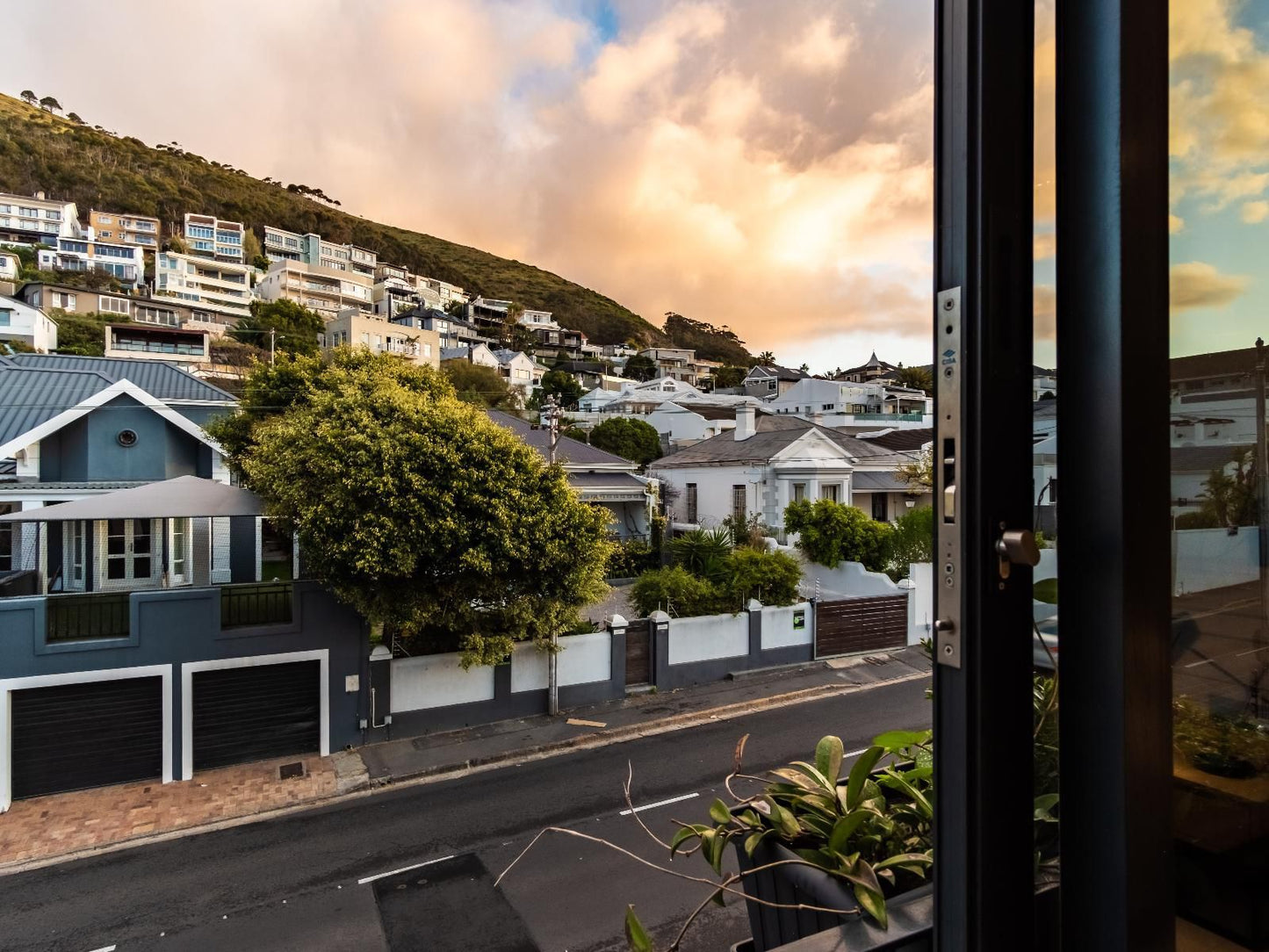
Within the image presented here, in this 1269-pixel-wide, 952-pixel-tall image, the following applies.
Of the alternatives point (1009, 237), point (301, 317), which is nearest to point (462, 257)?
point (301, 317)

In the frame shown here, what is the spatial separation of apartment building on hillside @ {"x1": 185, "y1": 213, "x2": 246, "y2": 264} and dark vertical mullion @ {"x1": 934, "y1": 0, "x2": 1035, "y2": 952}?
7654cm

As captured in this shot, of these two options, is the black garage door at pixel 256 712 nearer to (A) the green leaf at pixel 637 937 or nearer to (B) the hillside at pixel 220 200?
(A) the green leaf at pixel 637 937

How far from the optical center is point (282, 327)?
43500 mm

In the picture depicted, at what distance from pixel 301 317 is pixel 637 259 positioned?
4883cm

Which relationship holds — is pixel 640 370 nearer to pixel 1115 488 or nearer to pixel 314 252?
pixel 314 252

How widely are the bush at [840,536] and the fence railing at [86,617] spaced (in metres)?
13.0

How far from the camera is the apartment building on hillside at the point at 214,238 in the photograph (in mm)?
65481

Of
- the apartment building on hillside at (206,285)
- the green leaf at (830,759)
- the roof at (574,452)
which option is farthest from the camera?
the apartment building on hillside at (206,285)

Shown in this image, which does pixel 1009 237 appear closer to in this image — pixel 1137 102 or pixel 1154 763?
pixel 1137 102

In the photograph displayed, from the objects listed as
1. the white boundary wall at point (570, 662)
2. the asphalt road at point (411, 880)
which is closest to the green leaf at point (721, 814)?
the asphalt road at point (411, 880)

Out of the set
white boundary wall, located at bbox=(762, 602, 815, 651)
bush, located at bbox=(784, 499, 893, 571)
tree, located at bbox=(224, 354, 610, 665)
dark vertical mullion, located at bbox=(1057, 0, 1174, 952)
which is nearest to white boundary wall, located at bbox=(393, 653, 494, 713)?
tree, located at bbox=(224, 354, 610, 665)

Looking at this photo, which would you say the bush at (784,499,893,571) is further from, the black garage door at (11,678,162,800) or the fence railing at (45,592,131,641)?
the fence railing at (45,592,131,641)

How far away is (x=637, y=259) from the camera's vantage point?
3996mm

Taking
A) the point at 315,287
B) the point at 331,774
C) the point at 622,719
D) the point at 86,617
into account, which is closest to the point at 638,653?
the point at 622,719
